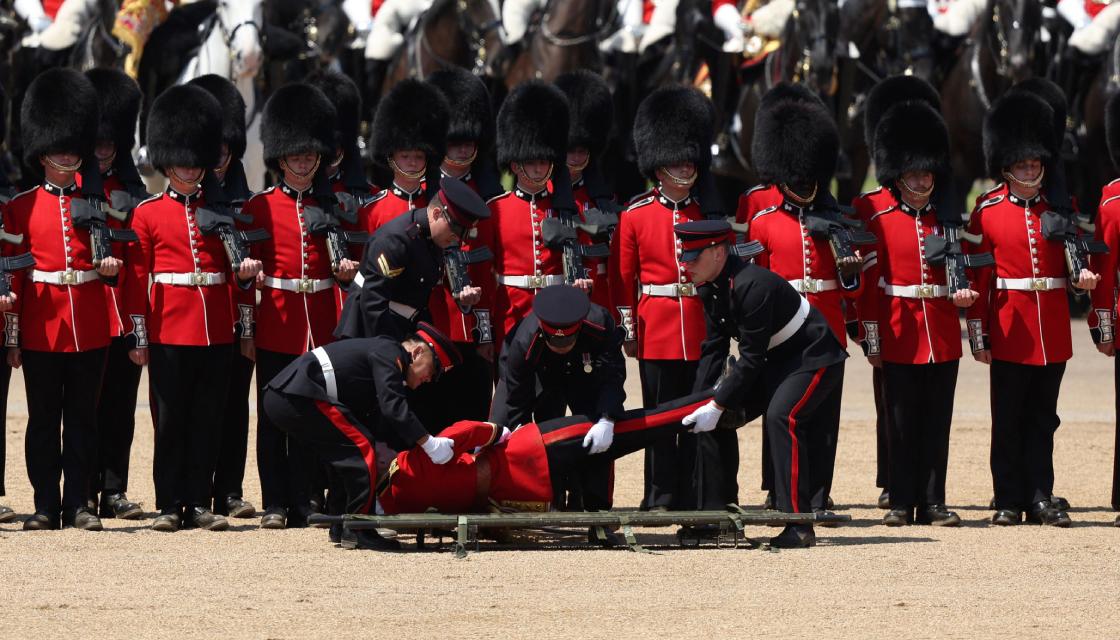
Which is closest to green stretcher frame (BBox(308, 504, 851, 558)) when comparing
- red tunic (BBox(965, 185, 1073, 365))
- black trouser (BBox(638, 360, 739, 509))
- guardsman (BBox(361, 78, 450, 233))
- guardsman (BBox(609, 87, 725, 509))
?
black trouser (BBox(638, 360, 739, 509))

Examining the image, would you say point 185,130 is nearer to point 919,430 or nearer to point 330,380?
point 330,380

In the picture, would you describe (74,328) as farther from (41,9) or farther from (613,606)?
(41,9)

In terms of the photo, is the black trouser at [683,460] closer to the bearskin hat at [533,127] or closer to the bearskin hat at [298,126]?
the bearskin hat at [533,127]

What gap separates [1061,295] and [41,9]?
835cm

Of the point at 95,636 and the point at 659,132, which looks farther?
the point at 659,132

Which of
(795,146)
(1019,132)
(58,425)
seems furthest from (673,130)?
(58,425)

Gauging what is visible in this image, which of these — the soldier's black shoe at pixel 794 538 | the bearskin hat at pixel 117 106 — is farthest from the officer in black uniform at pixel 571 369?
the bearskin hat at pixel 117 106

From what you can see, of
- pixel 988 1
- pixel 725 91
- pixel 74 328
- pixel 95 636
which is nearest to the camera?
pixel 95 636

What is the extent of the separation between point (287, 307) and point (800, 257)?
1510 millimetres

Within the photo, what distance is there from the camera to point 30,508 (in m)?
7.44

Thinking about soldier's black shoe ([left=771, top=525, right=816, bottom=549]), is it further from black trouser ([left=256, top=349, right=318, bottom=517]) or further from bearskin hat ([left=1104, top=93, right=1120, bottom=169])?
bearskin hat ([left=1104, top=93, right=1120, bottom=169])

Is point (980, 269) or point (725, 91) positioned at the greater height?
point (725, 91)

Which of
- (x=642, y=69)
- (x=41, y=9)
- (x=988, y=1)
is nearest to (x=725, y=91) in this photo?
(x=642, y=69)

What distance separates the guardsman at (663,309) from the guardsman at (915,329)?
0.52 m
